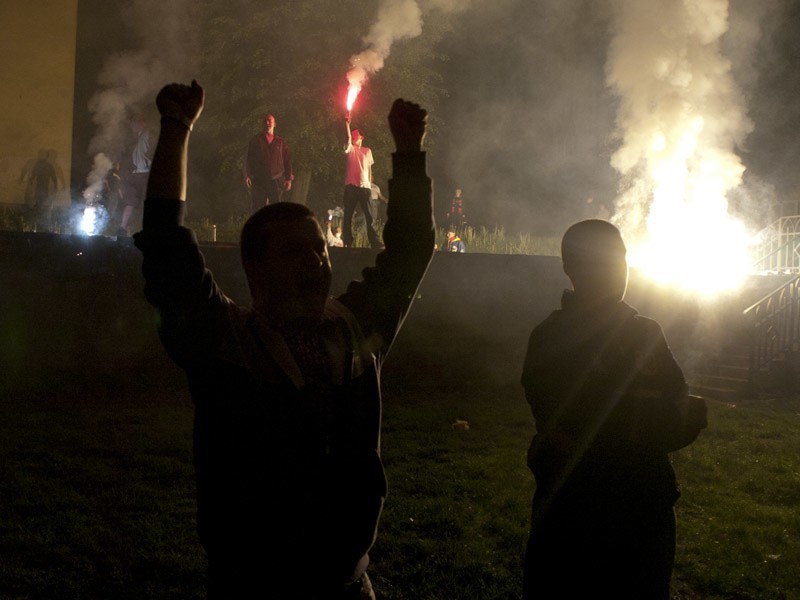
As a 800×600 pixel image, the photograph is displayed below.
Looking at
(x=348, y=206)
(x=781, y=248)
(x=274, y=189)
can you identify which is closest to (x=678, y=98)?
(x=781, y=248)

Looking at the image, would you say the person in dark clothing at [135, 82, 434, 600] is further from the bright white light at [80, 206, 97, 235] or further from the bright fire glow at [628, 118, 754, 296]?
the bright fire glow at [628, 118, 754, 296]

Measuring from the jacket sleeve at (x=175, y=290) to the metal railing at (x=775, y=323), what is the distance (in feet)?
40.8

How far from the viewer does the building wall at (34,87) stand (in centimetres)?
1725

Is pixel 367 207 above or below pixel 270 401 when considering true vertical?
above

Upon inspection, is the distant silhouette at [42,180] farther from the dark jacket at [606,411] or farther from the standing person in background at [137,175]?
the dark jacket at [606,411]

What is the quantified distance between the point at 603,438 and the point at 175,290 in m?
1.64

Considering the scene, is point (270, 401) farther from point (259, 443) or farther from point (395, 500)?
point (395, 500)

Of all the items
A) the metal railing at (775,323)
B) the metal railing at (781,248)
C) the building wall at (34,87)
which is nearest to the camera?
the metal railing at (775,323)

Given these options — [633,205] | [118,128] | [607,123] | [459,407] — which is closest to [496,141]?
[607,123]

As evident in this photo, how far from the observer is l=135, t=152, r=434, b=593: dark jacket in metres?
1.88

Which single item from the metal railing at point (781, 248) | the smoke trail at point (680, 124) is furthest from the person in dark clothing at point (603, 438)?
the metal railing at point (781, 248)

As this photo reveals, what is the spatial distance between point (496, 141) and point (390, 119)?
2836 cm

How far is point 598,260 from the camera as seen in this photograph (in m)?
2.83

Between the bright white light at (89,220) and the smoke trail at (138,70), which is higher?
the smoke trail at (138,70)
